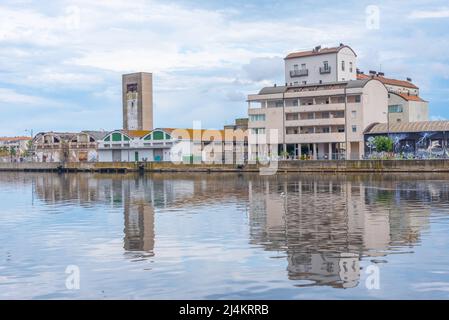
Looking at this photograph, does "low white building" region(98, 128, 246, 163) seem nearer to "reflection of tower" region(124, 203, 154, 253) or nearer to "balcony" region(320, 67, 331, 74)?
"balcony" region(320, 67, 331, 74)

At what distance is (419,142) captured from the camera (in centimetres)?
8381

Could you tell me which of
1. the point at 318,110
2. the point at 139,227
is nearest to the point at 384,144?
the point at 318,110

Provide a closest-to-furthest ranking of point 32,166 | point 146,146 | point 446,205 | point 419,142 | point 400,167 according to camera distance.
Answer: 1. point 446,205
2. point 400,167
3. point 419,142
4. point 146,146
5. point 32,166

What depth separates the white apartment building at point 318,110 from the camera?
291 ft

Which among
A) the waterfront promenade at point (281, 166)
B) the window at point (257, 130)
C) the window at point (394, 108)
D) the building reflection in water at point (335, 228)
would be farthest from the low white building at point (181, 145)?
the building reflection in water at point (335, 228)

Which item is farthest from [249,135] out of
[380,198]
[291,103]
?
[380,198]

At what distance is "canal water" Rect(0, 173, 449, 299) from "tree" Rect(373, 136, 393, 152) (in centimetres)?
4674

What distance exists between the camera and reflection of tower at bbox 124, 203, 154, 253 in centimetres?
2279

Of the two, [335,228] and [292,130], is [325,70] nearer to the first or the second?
[292,130]

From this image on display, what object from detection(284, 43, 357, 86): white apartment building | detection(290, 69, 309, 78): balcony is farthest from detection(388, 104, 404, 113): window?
detection(290, 69, 309, 78): balcony
